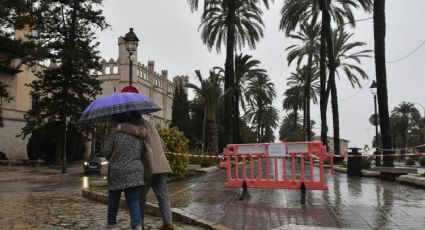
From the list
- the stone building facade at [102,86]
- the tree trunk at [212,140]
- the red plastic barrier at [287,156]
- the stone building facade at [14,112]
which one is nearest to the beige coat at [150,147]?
the red plastic barrier at [287,156]

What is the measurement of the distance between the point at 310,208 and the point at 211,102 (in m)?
26.3

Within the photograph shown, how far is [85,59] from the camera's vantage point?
1270 inches

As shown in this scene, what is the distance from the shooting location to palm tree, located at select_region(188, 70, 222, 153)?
31.0 m

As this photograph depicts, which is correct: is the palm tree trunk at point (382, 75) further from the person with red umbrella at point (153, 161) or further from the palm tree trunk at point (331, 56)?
the person with red umbrella at point (153, 161)

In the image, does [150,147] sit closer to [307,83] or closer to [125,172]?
[125,172]

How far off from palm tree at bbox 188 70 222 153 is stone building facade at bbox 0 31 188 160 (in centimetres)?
603

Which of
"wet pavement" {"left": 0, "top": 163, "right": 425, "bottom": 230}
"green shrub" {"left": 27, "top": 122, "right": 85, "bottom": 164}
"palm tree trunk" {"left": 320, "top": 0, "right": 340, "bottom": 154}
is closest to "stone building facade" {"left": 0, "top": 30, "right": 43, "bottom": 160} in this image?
"green shrub" {"left": 27, "top": 122, "right": 85, "bottom": 164}

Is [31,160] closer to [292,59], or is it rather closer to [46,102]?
[46,102]

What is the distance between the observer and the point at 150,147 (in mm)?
5758

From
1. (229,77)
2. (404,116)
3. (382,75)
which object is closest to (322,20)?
(229,77)

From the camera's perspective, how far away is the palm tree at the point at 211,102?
31.0 metres

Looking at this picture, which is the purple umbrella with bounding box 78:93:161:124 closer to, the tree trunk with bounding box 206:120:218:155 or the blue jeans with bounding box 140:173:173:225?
the blue jeans with bounding box 140:173:173:225

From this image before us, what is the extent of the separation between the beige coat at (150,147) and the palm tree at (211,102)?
24.5m

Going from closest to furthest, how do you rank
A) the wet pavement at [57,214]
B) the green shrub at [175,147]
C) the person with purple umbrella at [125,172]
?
the person with purple umbrella at [125,172] → the wet pavement at [57,214] → the green shrub at [175,147]
